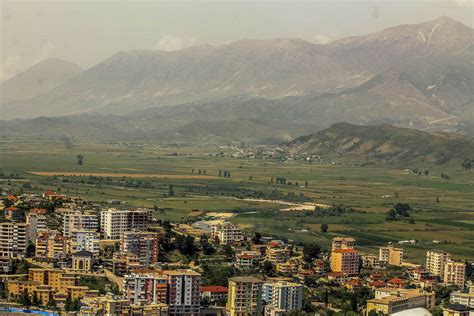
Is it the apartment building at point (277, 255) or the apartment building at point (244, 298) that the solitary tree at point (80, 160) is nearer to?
the apartment building at point (277, 255)

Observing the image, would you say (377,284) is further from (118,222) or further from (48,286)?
(48,286)

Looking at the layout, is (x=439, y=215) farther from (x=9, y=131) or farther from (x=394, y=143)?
(x=9, y=131)

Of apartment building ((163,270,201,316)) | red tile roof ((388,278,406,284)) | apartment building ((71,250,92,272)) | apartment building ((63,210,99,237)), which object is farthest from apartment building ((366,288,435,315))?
apartment building ((63,210,99,237))

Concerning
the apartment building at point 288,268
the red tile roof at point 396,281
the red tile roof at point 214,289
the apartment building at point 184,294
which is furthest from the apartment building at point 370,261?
the apartment building at point 184,294

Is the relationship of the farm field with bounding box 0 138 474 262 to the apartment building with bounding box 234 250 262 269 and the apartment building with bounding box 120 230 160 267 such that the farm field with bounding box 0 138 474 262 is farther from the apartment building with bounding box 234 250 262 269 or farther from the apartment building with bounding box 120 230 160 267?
the apartment building with bounding box 120 230 160 267

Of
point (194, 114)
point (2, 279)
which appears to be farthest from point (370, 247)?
point (194, 114)
